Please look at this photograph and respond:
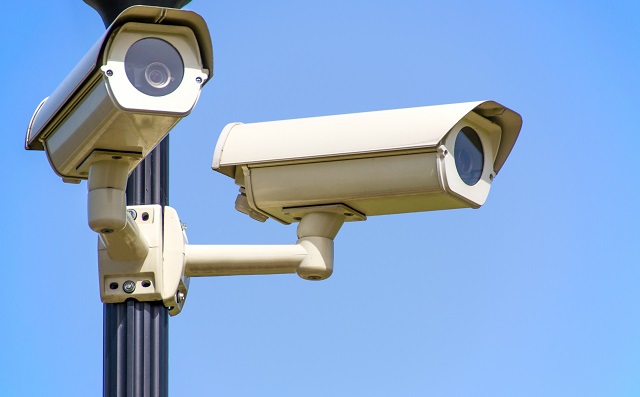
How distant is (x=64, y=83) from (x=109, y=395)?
79 centimetres

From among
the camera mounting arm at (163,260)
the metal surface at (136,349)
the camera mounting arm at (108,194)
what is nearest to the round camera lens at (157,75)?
the camera mounting arm at (108,194)

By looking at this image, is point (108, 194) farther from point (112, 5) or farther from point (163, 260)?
Result: point (112, 5)

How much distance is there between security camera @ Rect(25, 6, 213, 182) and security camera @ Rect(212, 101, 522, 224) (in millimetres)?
675

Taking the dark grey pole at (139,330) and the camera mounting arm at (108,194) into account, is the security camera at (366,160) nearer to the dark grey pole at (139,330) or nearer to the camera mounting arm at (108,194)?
the dark grey pole at (139,330)

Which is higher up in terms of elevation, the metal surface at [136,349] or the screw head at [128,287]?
the screw head at [128,287]

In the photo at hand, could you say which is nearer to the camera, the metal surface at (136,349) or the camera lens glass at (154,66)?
the camera lens glass at (154,66)

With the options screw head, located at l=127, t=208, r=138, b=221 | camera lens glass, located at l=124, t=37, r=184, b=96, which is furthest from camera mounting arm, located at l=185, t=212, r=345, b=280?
camera lens glass, located at l=124, t=37, r=184, b=96

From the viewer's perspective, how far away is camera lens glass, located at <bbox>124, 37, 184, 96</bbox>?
3.65 meters

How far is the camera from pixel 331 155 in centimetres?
438

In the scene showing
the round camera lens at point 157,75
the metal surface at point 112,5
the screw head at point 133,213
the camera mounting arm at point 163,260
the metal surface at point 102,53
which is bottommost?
the camera mounting arm at point 163,260

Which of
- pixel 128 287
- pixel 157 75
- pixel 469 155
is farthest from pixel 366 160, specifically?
pixel 157 75

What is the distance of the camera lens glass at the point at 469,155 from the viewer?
446 cm

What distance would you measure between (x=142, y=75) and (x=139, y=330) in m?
0.87

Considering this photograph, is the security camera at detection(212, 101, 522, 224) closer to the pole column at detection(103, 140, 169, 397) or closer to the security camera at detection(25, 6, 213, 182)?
the pole column at detection(103, 140, 169, 397)
